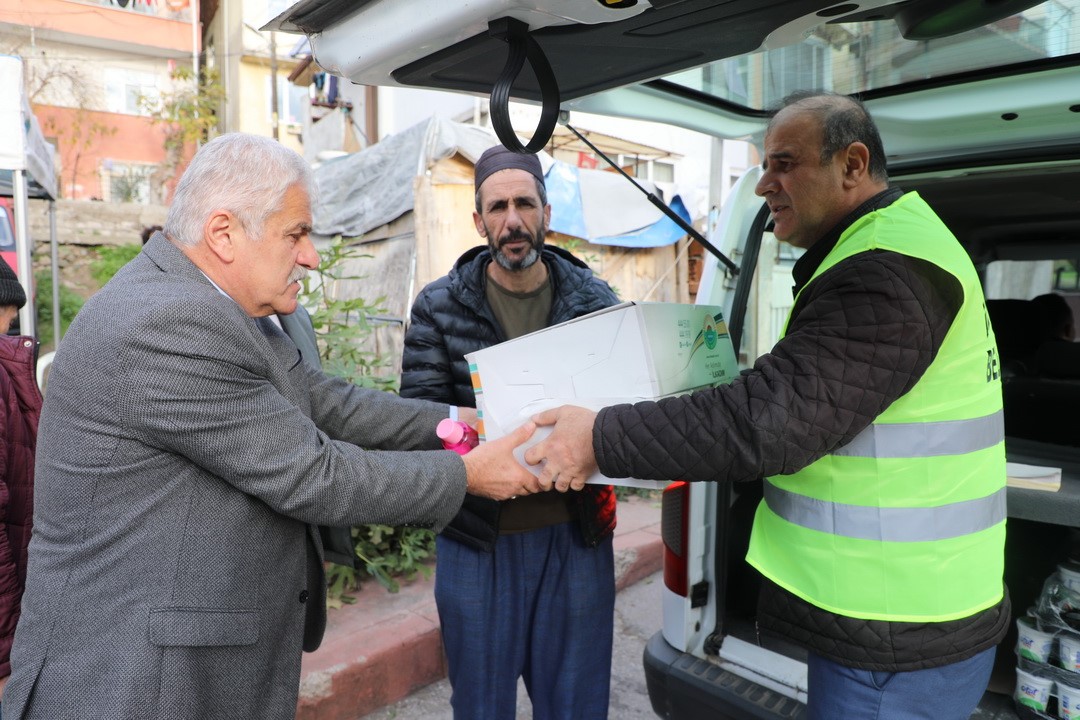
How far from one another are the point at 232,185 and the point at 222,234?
10 cm

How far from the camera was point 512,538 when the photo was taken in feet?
6.97

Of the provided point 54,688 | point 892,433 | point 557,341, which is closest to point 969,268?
point 892,433

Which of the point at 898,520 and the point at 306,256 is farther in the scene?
the point at 306,256

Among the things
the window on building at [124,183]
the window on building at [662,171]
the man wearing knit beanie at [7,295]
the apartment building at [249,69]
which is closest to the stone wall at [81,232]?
the window on building at [124,183]

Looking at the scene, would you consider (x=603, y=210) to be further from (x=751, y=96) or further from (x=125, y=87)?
(x=125, y=87)

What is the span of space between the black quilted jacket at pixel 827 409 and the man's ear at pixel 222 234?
0.84 metres

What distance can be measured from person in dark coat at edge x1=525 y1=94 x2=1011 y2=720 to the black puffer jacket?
0.74m

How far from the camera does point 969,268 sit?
1.41 meters

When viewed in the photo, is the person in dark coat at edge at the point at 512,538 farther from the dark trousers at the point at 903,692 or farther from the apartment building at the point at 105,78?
the apartment building at the point at 105,78

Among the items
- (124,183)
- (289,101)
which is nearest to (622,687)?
(124,183)

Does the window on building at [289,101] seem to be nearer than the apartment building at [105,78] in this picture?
No

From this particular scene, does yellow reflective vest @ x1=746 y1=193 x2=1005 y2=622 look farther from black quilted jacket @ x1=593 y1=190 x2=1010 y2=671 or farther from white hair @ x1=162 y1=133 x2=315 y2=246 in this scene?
white hair @ x1=162 y1=133 x2=315 y2=246

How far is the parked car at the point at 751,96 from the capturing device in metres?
1.25

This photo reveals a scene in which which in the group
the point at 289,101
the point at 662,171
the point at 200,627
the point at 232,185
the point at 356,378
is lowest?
the point at 200,627
